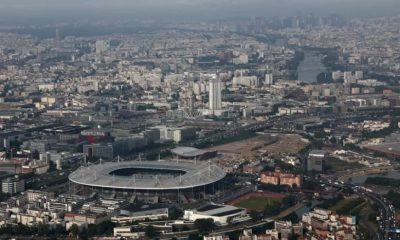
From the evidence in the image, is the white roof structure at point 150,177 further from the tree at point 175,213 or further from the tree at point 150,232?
the tree at point 150,232

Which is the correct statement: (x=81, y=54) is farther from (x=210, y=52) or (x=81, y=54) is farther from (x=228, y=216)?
(x=228, y=216)

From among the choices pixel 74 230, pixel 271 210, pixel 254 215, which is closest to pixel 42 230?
pixel 74 230

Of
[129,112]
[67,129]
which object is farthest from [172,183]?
[129,112]

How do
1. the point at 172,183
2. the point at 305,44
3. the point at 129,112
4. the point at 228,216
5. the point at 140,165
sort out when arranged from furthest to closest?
the point at 305,44 → the point at 129,112 → the point at 140,165 → the point at 172,183 → the point at 228,216

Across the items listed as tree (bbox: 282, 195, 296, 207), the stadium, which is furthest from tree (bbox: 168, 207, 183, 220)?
tree (bbox: 282, 195, 296, 207)

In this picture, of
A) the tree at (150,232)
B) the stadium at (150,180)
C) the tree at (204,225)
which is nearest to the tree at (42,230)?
the tree at (150,232)

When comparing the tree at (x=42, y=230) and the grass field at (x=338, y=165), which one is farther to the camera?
the grass field at (x=338, y=165)

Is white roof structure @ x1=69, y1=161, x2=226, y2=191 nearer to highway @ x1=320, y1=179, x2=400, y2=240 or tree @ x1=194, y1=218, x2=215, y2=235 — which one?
tree @ x1=194, y1=218, x2=215, y2=235
